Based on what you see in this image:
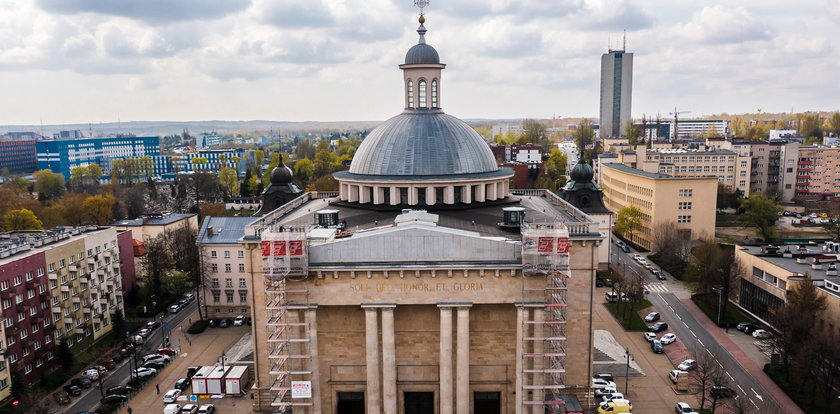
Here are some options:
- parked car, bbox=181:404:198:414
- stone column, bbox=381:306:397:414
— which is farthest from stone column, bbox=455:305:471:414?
parked car, bbox=181:404:198:414

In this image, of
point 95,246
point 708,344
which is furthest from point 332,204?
point 708,344

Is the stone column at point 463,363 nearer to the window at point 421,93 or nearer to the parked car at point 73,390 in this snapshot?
the window at point 421,93

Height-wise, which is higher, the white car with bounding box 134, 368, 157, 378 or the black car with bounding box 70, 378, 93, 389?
the white car with bounding box 134, 368, 157, 378

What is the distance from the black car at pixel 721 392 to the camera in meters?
44.6

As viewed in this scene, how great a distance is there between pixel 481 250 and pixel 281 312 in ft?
43.3

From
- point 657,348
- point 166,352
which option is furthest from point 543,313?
point 166,352

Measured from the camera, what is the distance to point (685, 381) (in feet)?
159

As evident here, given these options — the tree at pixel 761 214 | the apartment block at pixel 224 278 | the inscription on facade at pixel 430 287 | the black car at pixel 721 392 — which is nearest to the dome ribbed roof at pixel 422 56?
the inscription on facade at pixel 430 287

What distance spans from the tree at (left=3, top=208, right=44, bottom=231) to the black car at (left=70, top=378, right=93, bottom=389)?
48.2 metres

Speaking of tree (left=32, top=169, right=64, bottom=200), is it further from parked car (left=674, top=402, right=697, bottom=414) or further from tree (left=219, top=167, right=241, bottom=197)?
parked car (left=674, top=402, right=697, bottom=414)

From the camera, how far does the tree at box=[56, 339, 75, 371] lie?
178 feet

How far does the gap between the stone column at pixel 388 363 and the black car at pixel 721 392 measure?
23.9m

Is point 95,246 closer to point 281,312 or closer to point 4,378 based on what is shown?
point 4,378

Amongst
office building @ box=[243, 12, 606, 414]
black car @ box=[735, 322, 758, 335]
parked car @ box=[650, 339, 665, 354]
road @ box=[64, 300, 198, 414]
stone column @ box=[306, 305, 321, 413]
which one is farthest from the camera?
black car @ box=[735, 322, 758, 335]
